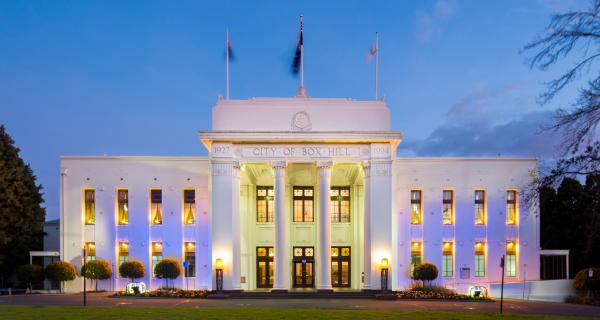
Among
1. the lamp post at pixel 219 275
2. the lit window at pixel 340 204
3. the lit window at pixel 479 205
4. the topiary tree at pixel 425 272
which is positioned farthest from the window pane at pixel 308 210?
the lit window at pixel 479 205

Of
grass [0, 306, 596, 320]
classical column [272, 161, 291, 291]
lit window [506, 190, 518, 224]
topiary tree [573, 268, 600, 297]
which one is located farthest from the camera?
lit window [506, 190, 518, 224]

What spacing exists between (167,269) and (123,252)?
13.0ft

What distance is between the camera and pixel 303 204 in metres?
38.0

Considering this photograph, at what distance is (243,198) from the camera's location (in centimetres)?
3681

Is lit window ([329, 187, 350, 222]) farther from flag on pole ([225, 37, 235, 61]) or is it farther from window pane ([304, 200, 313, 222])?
flag on pole ([225, 37, 235, 61])

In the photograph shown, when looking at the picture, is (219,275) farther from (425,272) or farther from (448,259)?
(448,259)

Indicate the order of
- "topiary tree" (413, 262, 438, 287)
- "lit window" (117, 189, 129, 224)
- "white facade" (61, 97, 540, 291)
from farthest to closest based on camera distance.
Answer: "lit window" (117, 189, 129, 224), "topiary tree" (413, 262, 438, 287), "white facade" (61, 97, 540, 291)

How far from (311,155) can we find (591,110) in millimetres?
22181

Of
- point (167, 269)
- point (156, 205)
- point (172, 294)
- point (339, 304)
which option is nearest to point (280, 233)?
point (339, 304)

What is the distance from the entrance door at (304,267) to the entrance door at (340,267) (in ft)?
4.77

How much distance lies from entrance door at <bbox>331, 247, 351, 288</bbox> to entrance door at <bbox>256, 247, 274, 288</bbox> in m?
4.30

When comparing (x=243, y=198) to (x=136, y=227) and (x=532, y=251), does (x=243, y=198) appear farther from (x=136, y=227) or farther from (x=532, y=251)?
(x=532, y=251)

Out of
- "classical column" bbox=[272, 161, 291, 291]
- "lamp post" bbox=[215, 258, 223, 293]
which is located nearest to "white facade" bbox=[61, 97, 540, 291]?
"classical column" bbox=[272, 161, 291, 291]

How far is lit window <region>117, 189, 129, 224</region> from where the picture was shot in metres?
35.8
